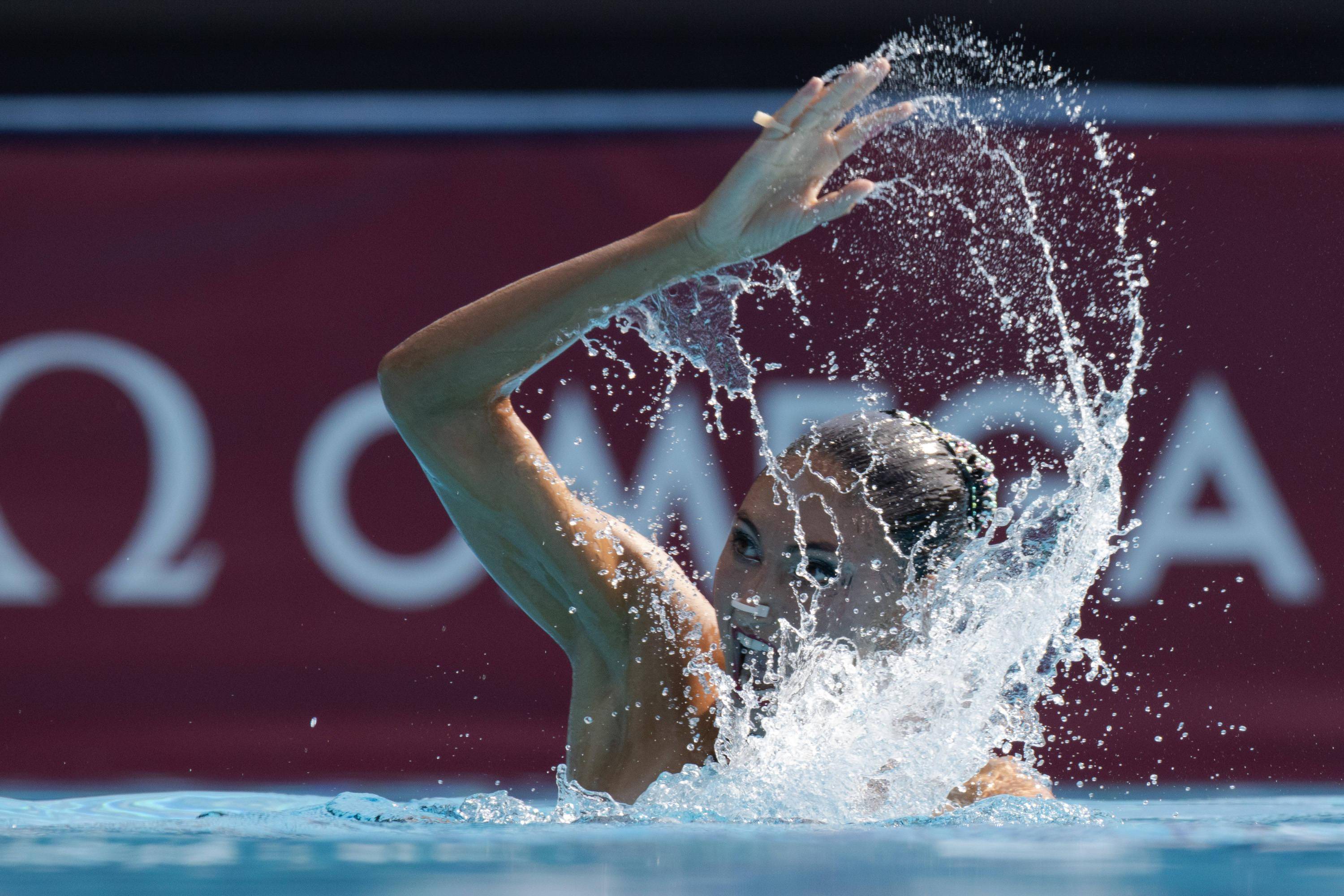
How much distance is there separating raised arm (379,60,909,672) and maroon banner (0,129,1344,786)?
1.31m

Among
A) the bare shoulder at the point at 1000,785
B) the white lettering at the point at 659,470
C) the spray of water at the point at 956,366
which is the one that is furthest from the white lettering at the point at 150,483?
the bare shoulder at the point at 1000,785

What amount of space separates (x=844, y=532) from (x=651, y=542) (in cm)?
34

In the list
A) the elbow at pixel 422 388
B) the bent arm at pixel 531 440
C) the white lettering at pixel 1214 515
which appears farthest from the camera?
the white lettering at pixel 1214 515

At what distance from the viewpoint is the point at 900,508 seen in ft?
6.18

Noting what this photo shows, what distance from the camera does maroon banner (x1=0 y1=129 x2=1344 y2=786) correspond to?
3.34 meters

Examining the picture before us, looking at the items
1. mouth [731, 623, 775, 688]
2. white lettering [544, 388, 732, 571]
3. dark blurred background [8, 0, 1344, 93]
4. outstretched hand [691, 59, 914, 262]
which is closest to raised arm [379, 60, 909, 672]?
outstretched hand [691, 59, 914, 262]

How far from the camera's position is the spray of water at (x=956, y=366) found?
189 cm

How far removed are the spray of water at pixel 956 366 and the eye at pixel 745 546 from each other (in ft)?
0.25

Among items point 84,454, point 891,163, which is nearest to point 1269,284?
point 891,163

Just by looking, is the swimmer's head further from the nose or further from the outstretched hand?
the outstretched hand

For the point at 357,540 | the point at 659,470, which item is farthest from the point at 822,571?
the point at 357,540

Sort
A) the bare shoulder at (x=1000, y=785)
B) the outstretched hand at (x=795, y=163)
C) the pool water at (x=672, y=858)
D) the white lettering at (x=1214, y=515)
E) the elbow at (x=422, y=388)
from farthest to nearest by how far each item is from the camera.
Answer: the white lettering at (x=1214, y=515) < the bare shoulder at (x=1000, y=785) < the elbow at (x=422, y=388) < the outstretched hand at (x=795, y=163) < the pool water at (x=672, y=858)

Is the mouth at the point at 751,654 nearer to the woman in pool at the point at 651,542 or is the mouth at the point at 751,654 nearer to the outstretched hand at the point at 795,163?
the woman in pool at the point at 651,542

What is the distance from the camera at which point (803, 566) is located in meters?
1.84
